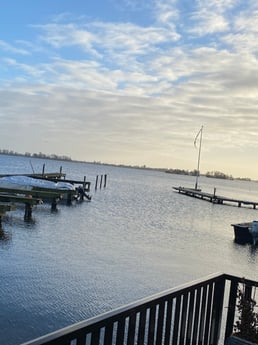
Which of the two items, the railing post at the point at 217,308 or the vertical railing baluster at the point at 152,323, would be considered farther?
the railing post at the point at 217,308

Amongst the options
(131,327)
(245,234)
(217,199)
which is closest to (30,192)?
(245,234)

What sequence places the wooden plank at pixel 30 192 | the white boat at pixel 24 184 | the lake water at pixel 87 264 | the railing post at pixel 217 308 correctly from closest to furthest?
the railing post at pixel 217 308, the lake water at pixel 87 264, the wooden plank at pixel 30 192, the white boat at pixel 24 184

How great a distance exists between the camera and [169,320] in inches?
152

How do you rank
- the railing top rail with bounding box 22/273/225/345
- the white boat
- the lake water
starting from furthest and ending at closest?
the white boat < the lake water < the railing top rail with bounding box 22/273/225/345

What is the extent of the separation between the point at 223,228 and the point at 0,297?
75.2 ft

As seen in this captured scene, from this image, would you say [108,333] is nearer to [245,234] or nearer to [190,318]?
[190,318]

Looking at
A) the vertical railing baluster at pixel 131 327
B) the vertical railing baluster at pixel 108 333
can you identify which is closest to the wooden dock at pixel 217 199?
the vertical railing baluster at pixel 131 327

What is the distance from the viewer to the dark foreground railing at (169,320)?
284 centimetres

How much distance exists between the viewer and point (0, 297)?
29.2 ft

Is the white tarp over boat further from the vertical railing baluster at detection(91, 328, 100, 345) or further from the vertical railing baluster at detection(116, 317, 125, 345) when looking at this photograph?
the vertical railing baluster at detection(91, 328, 100, 345)

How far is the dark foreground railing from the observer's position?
2.84 m

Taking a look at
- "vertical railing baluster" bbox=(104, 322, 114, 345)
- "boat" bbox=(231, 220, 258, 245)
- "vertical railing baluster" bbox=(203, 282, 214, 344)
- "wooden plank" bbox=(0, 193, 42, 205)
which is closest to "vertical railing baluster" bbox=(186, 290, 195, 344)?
"vertical railing baluster" bbox=(203, 282, 214, 344)

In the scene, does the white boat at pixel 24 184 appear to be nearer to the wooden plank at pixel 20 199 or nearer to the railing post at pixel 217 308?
the wooden plank at pixel 20 199

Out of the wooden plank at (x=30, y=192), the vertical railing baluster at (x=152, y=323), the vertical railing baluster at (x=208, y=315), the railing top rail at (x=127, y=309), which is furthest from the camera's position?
the wooden plank at (x=30, y=192)
